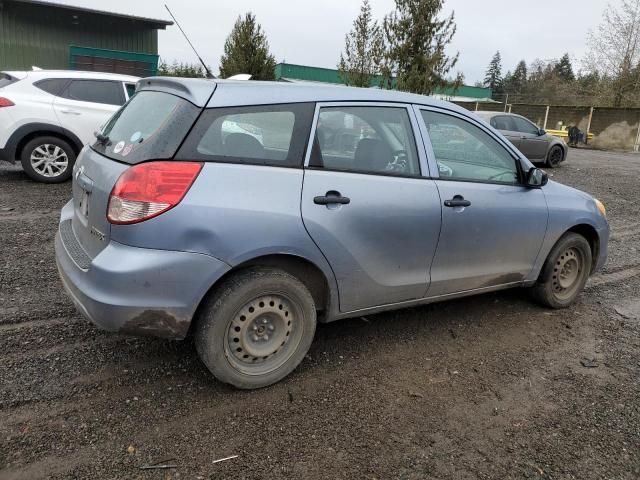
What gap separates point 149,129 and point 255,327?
50.4 inches

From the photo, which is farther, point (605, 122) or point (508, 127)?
point (605, 122)

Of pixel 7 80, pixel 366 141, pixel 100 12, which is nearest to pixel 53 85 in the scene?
pixel 7 80

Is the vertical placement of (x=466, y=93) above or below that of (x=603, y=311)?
above

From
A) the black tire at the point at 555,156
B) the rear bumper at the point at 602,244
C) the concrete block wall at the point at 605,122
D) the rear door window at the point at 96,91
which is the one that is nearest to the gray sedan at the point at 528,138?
the black tire at the point at 555,156

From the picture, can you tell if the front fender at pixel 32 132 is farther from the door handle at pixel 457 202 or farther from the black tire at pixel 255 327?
the door handle at pixel 457 202

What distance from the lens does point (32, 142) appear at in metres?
7.88

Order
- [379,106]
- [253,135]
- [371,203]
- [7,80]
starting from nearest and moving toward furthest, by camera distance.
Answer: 1. [253,135]
2. [371,203]
3. [379,106]
4. [7,80]

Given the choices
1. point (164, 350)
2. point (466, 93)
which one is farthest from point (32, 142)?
point (466, 93)

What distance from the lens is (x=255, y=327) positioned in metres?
3.00

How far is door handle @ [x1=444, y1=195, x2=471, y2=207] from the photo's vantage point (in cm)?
352

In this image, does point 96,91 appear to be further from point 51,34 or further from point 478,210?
point 51,34

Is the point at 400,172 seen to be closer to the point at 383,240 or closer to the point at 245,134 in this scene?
the point at 383,240

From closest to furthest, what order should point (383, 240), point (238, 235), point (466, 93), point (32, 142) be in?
point (238, 235), point (383, 240), point (32, 142), point (466, 93)

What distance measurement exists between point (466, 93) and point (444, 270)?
148 feet
